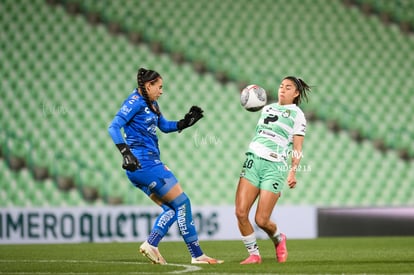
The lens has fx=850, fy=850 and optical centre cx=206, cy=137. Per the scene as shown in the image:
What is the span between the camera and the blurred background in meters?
14.6

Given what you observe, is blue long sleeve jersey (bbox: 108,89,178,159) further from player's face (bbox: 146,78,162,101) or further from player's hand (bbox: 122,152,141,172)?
player's hand (bbox: 122,152,141,172)

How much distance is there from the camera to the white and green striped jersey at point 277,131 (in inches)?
286

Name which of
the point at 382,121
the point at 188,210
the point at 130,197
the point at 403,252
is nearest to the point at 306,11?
the point at 382,121

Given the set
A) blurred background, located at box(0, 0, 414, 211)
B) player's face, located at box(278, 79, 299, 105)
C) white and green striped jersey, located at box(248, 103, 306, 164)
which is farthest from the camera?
blurred background, located at box(0, 0, 414, 211)

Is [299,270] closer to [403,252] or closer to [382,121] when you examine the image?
[403,252]

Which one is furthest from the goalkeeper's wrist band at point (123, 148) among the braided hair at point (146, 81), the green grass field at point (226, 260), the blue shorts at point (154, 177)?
the green grass field at point (226, 260)

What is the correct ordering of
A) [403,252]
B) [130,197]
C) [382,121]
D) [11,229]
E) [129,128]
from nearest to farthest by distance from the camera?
[129,128]
[403,252]
[11,229]
[130,197]
[382,121]

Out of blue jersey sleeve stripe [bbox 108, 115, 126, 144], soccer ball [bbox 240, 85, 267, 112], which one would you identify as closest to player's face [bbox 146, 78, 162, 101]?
blue jersey sleeve stripe [bbox 108, 115, 126, 144]

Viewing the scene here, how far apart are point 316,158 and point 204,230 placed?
3521mm

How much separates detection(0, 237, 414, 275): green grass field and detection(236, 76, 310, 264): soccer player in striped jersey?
1.13ft

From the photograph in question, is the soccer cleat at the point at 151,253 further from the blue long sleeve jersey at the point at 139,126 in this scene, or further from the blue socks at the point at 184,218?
the blue long sleeve jersey at the point at 139,126

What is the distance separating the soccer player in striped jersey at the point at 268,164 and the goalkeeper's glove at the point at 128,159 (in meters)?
0.97

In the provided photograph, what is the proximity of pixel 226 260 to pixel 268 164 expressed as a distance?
121 cm

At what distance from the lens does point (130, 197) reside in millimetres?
14219
